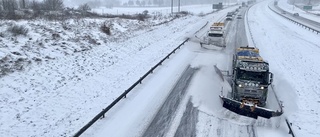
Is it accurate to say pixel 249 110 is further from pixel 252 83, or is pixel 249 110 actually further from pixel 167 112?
pixel 167 112

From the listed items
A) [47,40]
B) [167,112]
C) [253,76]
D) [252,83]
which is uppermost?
[47,40]

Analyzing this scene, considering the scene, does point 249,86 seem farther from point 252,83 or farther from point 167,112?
point 167,112

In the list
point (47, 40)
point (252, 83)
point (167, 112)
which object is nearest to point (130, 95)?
point (167, 112)

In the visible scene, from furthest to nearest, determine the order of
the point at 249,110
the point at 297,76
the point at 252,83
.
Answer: the point at 297,76
the point at 252,83
the point at 249,110

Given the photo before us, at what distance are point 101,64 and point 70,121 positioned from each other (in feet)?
31.6

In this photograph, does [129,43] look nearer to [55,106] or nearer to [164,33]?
[164,33]

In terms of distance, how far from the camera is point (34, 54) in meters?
19.2

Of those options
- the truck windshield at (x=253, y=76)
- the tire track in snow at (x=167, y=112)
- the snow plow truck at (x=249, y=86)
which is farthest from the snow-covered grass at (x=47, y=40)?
the truck windshield at (x=253, y=76)

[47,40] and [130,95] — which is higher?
[47,40]

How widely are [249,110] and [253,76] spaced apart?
84.5 inches

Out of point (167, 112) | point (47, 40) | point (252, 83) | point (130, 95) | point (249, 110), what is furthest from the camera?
point (47, 40)

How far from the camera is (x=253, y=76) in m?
14.4

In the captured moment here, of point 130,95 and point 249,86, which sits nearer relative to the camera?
point 249,86

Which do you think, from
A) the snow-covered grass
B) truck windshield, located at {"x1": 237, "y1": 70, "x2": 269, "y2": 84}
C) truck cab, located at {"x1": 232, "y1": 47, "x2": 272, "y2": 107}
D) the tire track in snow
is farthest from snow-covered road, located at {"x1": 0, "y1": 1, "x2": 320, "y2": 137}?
truck windshield, located at {"x1": 237, "y1": 70, "x2": 269, "y2": 84}
